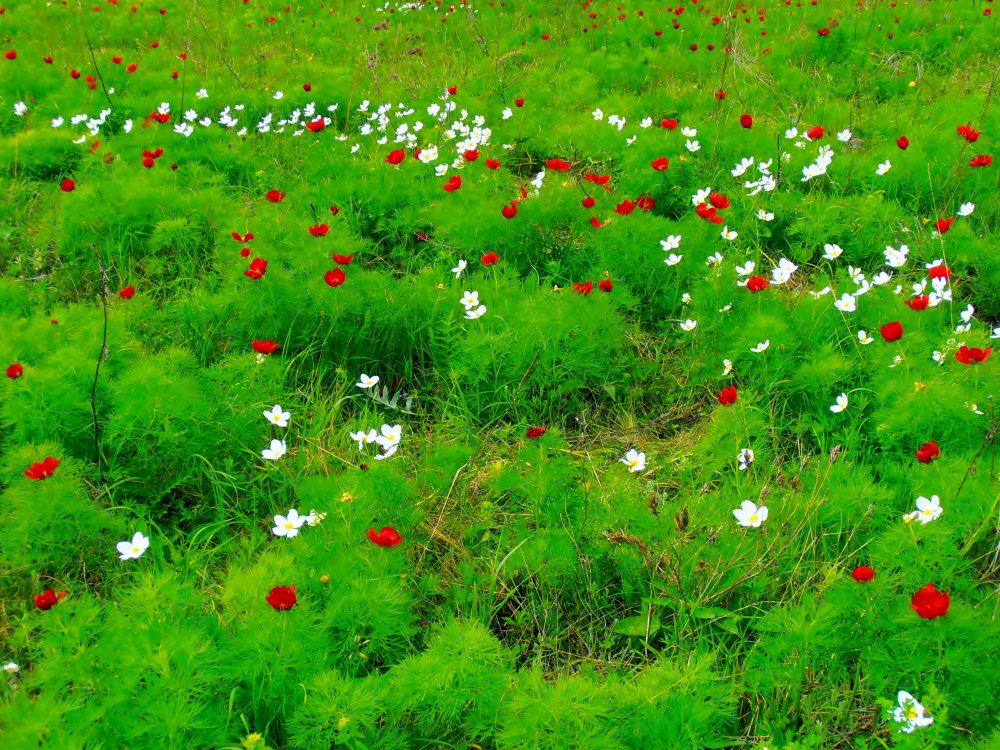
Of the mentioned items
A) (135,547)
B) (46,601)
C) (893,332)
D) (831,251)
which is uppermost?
(893,332)

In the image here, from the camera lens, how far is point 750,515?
207 cm

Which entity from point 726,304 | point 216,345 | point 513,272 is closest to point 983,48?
point 726,304

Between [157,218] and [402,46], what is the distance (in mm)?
4390

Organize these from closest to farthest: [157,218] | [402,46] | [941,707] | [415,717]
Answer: [941,707] < [415,717] < [157,218] < [402,46]

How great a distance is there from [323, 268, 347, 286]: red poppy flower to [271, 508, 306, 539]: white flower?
3.66 feet

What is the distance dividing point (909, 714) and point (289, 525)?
168 centimetres

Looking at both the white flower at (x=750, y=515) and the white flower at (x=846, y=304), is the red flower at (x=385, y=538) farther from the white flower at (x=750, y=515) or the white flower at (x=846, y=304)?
the white flower at (x=846, y=304)

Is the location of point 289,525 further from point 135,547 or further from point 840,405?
point 840,405

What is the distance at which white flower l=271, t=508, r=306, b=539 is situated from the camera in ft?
6.98

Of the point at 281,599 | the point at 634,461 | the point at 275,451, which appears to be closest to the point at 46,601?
the point at 281,599

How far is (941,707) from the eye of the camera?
1.64m

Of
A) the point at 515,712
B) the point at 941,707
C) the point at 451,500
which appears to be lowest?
the point at 451,500

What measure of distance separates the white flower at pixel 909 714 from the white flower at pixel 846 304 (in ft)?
5.37

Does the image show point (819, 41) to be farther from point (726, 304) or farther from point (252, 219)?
point (252, 219)
